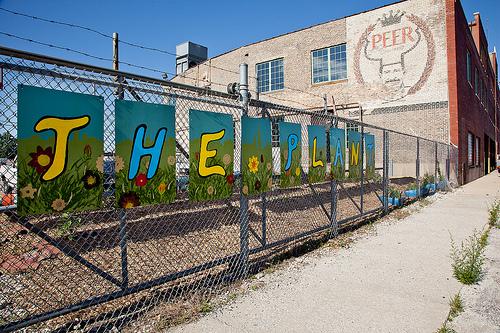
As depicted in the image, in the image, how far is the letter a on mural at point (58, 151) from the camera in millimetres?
2352

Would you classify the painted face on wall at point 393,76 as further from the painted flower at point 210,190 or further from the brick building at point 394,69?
the painted flower at point 210,190

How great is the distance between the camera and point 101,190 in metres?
2.78

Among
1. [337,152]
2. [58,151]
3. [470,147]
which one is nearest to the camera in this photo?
[58,151]

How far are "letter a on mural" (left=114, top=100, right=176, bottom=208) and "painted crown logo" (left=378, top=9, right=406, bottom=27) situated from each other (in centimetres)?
1841

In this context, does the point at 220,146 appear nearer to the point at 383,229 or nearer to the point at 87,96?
the point at 87,96

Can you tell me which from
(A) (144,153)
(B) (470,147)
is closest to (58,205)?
(A) (144,153)

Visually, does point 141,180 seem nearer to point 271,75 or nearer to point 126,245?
point 126,245

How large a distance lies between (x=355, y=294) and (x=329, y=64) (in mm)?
18985

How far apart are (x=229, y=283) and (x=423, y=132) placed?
54.2 feet

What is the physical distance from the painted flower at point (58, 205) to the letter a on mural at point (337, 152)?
4.79 metres

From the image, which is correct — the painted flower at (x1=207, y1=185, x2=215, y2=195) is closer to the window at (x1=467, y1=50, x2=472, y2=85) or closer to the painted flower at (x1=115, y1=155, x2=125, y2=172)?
the painted flower at (x1=115, y1=155, x2=125, y2=172)

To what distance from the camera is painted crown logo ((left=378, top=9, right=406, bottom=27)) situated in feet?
57.6

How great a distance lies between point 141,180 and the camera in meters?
3.03

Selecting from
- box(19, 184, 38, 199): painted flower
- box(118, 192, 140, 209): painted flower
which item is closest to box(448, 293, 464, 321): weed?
box(118, 192, 140, 209): painted flower
